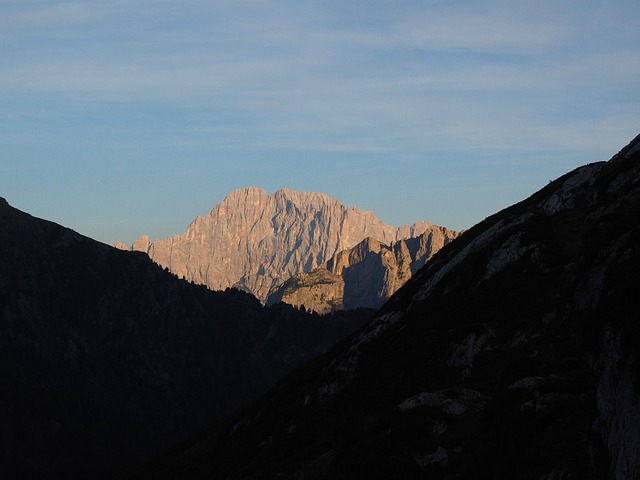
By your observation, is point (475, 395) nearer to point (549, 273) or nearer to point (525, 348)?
point (525, 348)

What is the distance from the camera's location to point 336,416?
251 feet

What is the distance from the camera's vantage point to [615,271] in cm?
5128

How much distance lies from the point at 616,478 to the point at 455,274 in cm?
6018

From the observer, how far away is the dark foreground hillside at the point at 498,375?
1654 inches

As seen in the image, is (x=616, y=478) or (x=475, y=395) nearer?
(x=616, y=478)

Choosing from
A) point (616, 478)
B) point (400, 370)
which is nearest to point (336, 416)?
point (400, 370)

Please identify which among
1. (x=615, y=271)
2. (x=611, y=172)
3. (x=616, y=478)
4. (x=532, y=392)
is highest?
(x=611, y=172)

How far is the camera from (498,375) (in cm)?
6134

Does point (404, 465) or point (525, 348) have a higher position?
point (525, 348)

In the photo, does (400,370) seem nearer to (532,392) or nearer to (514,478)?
(532,392)

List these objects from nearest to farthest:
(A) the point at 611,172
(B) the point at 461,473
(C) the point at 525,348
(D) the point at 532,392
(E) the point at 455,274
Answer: (B) the point at 461,473 → (D) the point at 532,392 → (C) the point at 525,348 → (A) the point at 611,172 → (E) the point at 455,274

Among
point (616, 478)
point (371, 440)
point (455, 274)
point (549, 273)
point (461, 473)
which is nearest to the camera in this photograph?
point (616, 478)

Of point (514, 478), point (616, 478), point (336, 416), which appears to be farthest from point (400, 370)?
point (616, 478)

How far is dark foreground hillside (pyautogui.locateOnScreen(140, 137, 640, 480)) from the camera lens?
4200cm
